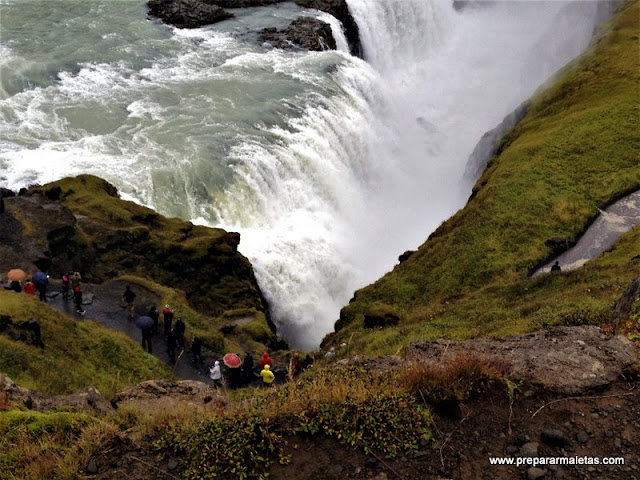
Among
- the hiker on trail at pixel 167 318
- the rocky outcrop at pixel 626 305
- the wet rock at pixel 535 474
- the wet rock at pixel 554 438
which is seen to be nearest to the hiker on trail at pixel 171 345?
the hiker on trail at pixel 167 318

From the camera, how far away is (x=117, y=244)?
23703 mm

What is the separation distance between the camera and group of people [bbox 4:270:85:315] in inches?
717

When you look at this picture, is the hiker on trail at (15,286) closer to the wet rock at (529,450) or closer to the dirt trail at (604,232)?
the wet rock at (529,450)

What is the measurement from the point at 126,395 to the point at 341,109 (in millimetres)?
34967

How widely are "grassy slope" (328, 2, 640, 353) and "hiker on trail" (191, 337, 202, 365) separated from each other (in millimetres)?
5421

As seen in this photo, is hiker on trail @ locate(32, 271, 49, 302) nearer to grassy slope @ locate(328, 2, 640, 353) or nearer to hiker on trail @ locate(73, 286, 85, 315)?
hiker on trail @ locate(73, 286, 85, 315)

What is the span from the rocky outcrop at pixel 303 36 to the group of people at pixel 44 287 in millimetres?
37744

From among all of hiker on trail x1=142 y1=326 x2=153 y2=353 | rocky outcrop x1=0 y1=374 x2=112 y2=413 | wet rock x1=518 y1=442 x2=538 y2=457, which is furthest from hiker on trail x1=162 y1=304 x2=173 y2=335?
wet rock x1=518 y1=442 x2=538 y2=457

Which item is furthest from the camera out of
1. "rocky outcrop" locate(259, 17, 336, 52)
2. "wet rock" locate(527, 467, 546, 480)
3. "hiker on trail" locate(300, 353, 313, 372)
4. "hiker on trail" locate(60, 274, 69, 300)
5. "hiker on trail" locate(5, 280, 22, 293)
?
"rocky outcrop" locate(259, 17, 336, 52)

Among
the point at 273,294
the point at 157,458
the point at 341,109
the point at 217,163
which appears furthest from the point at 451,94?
the point at 157,458

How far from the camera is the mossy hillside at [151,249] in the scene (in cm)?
2330

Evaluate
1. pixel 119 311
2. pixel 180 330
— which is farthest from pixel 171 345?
pixel 119 311

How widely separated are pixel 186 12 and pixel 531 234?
4350 cm

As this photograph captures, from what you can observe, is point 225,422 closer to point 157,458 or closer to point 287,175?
point 157,458
